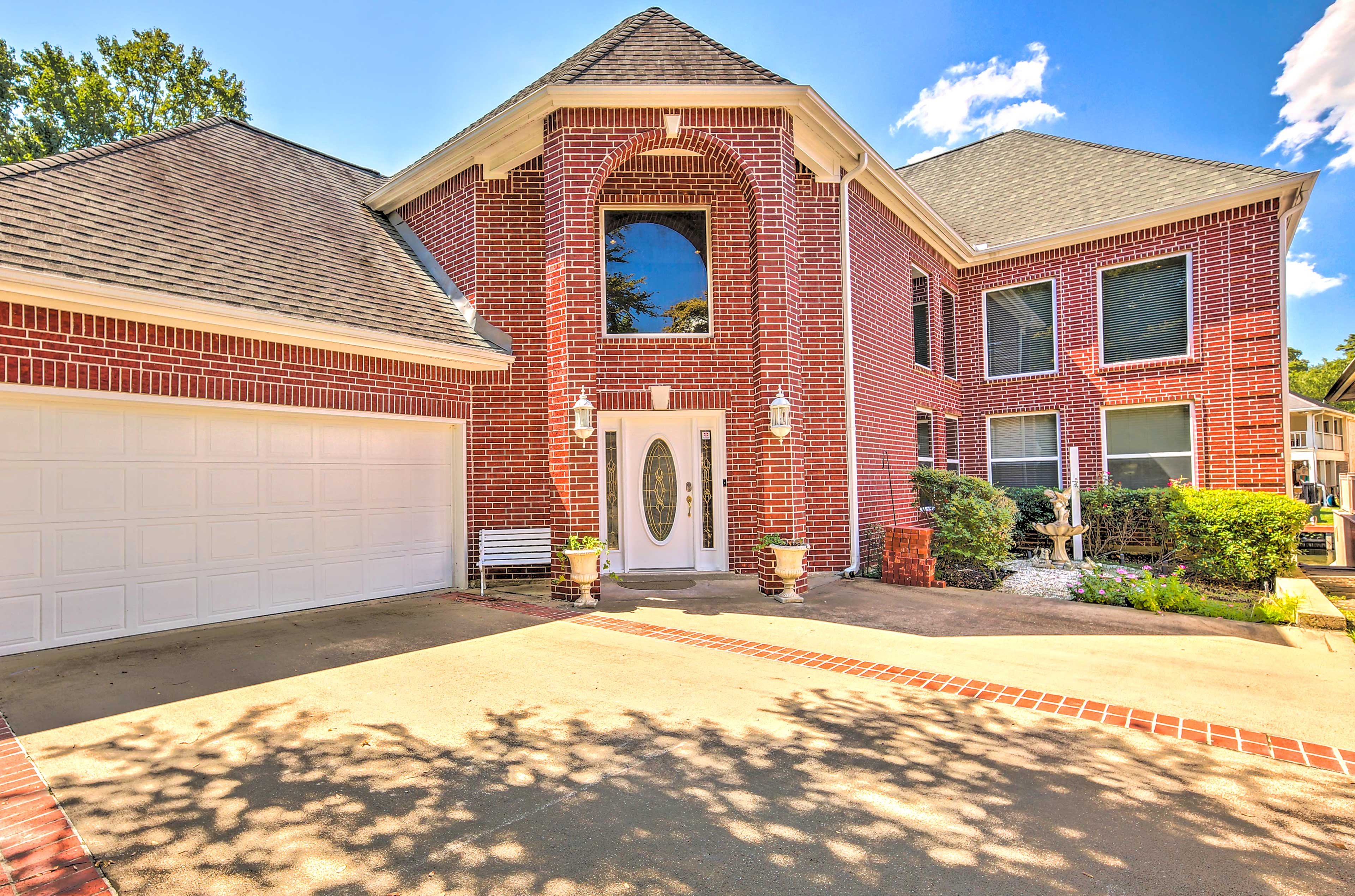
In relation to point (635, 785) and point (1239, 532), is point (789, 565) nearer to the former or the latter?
point (635, 785)

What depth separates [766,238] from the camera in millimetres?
8289

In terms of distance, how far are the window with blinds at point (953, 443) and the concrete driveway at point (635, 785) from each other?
26.9 ft

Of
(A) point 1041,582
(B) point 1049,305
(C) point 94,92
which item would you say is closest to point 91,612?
(A) point 1041,582

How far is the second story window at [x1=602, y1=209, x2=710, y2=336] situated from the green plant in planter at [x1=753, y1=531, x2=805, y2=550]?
3.02 meters

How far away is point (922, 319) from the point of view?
41.4ft

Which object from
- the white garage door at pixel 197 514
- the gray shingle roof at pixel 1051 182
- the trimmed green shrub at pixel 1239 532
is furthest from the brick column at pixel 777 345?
the gray shingle roof at pixel 1051 182

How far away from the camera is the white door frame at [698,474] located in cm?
924

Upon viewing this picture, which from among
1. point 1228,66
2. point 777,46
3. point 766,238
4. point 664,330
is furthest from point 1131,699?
point 1228,66

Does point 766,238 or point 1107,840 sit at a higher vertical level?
point 766,238

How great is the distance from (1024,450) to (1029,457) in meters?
0.17

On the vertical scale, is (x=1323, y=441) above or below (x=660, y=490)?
above

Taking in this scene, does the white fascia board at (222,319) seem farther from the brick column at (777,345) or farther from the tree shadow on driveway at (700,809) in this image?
the tree shadow on driveway at (700,809)

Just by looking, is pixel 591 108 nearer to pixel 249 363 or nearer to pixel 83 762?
pixel 249 363

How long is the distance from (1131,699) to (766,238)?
607 cm
